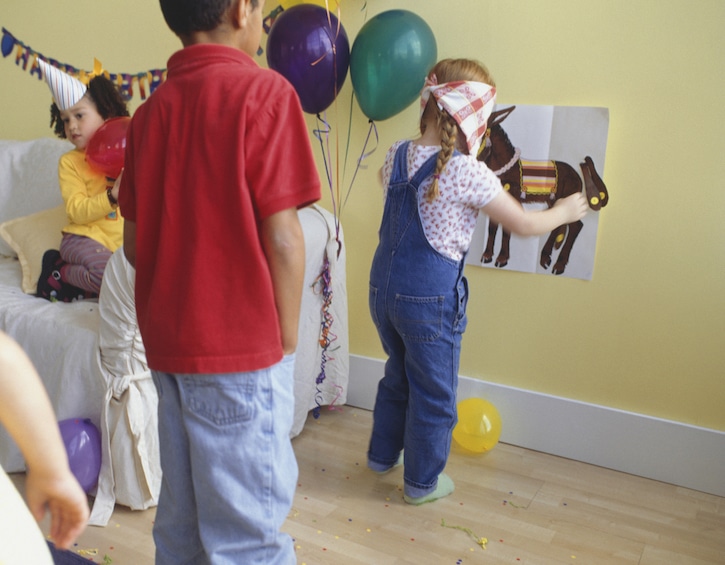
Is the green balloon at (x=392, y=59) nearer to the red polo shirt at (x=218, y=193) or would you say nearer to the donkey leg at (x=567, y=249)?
the donkey leg at (x=567, y=249)

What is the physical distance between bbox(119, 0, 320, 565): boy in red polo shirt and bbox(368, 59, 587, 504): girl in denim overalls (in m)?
0.60

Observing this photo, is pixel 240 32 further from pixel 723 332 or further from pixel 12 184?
pixel 12 184

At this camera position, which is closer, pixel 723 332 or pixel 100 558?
pixel 100 558

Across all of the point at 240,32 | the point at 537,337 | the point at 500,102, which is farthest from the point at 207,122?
the point at 537,337

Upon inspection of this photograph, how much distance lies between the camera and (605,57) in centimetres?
194

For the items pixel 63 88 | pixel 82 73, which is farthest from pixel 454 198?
pixel 82 73

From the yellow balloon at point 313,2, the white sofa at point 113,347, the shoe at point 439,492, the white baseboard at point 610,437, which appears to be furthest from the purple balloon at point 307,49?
the shoe at point 439,492

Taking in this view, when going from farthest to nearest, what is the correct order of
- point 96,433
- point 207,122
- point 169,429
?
point 96,433, point 169,429, point 207,122

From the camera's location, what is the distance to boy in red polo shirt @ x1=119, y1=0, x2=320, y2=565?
103 cm

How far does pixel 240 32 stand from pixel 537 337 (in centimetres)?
142

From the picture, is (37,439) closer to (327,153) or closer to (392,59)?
(392,59)

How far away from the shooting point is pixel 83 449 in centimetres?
176

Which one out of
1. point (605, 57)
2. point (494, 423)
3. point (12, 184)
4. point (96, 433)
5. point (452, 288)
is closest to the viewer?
point (452, 288)

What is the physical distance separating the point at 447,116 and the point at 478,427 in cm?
96
